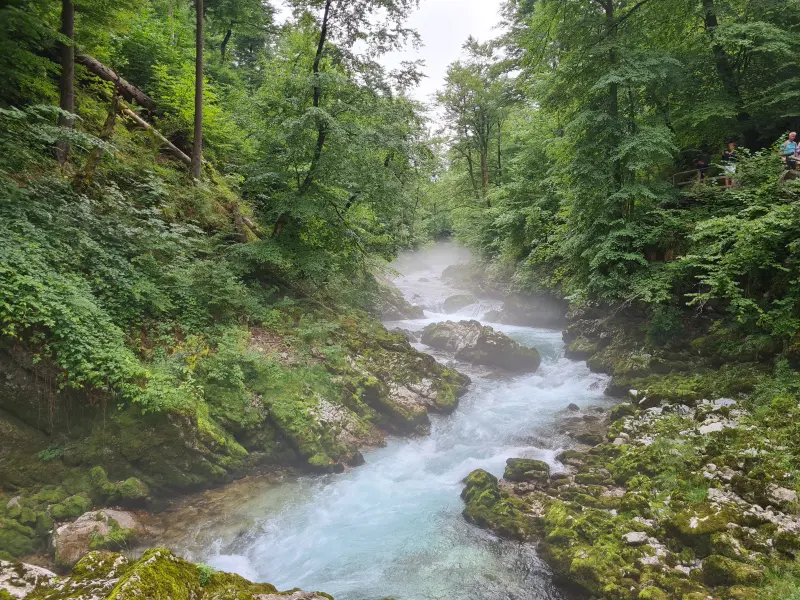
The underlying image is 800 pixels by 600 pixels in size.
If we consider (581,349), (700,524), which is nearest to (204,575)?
(700,524)

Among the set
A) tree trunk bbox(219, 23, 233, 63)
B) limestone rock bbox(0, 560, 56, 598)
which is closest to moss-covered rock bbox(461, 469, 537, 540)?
limestone rock bbox(0, 560, 56, 598)

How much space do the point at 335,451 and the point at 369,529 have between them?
233cm

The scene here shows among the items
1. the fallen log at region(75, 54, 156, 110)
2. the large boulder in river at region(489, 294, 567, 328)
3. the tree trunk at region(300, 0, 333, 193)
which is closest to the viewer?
the tree trunk at region(300, 0, 333, 193)

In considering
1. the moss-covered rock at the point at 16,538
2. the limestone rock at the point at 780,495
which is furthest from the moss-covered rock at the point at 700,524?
the moss-covered rock at the point at 16,538

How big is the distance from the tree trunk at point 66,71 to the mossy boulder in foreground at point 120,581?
9.98 metres

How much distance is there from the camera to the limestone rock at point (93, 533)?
6.38 m

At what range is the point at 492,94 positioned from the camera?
2625 centimetres

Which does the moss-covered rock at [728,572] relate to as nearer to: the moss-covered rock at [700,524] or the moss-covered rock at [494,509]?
the moss-covered rock at [700,524]

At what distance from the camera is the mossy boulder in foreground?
2842mm

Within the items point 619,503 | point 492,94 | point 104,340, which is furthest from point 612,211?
point 492,94

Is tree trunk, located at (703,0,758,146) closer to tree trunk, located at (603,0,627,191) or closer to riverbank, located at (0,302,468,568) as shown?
tree trunk, located at (603,0,627,191)

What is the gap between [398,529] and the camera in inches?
335

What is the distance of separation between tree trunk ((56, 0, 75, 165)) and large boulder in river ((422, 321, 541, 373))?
14641 millimetres

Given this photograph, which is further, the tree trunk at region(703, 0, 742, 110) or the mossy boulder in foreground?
the tree trunk at region(703, 0, 742, 110)
